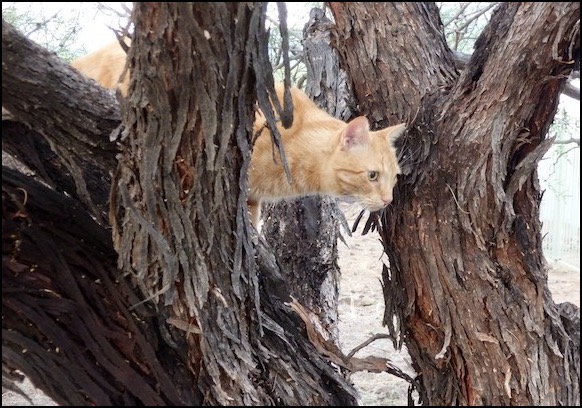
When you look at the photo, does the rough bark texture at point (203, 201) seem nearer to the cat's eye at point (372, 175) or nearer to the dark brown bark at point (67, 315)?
the dark brown bark at point (67, 315)

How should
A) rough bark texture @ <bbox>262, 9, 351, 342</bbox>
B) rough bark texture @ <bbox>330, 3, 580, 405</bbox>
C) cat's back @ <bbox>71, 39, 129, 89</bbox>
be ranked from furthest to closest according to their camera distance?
rough bark texture @ <bbox>262, 9, 351, 342</bbox>, cat's back @ <bbox>71, 39, 129, 89</bbox>, rough bark texture @ <bbox>330, 3, 580, 405</bbox>

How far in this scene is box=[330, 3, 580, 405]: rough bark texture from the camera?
4.12ft

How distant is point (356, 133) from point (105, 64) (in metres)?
0.75

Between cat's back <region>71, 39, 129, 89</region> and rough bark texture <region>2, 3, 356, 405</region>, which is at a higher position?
cat's back <region>71, 39, 129, 89</region>

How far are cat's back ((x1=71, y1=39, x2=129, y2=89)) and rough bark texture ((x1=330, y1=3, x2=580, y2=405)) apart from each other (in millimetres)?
679

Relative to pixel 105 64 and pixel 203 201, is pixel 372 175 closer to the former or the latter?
pixel 105 64

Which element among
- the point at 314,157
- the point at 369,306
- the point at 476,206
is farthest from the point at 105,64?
the point at 369,306

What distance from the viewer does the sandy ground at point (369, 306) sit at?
9.27 ft

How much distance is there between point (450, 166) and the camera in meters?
1.35

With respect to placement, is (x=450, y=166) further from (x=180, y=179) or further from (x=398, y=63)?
(x=180, y=179)

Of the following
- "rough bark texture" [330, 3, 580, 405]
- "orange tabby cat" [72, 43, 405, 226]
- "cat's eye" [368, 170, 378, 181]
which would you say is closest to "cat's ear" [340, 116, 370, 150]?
"orange tabby cat" [72, 43, 405, 226]

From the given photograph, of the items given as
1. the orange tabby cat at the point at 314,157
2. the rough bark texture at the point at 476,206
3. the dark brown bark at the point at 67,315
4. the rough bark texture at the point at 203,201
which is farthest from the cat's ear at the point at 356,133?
the dark brown bark at the point at 67,315

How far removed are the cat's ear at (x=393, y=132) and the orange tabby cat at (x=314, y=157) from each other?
50mm

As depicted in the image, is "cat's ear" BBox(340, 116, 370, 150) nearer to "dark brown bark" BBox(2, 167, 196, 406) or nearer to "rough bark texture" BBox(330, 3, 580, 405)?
"rough bark texture" BBox(330, 3, 580, 405)
